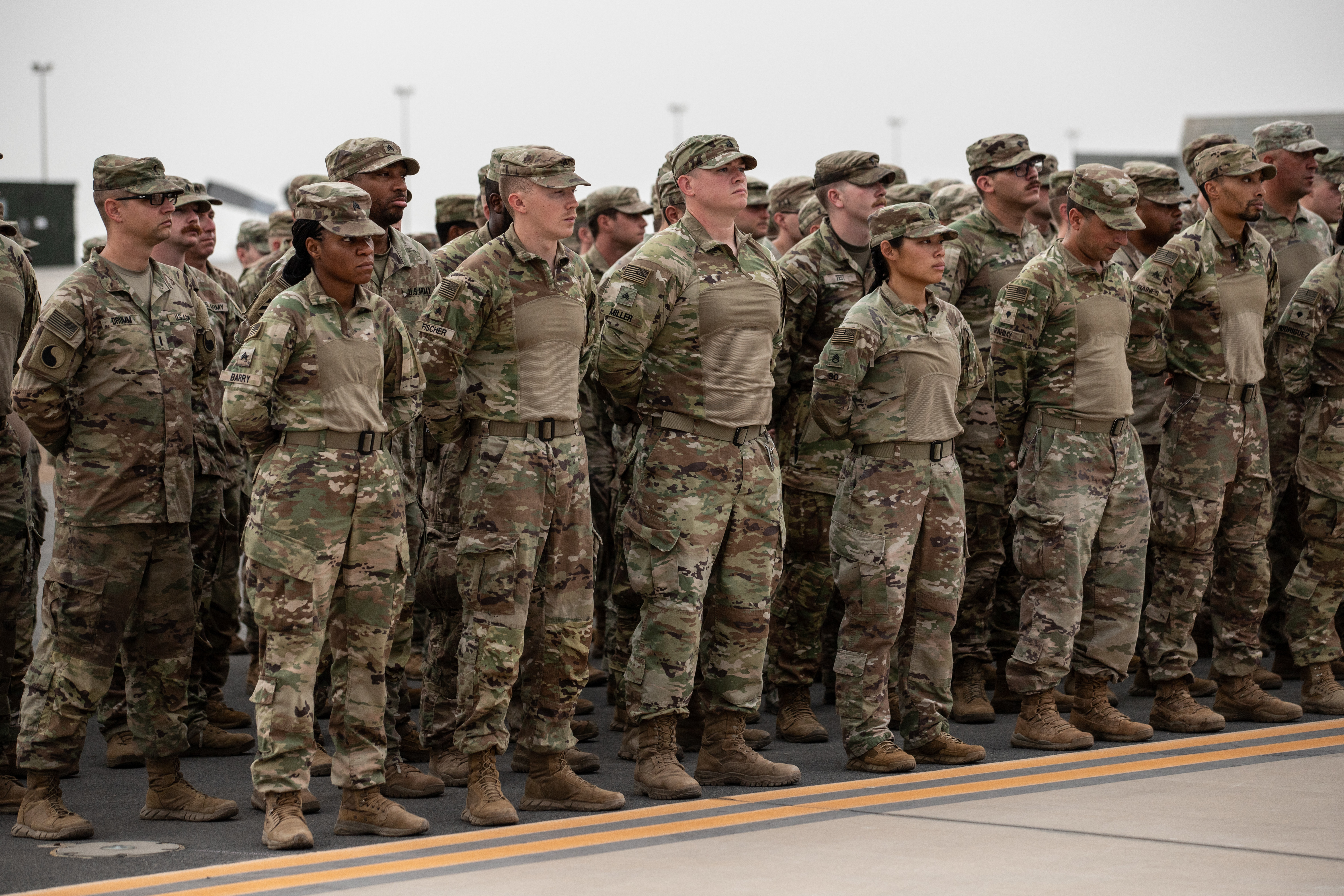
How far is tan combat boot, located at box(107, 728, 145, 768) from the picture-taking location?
24.6ft

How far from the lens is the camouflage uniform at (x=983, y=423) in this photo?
8.53 metres

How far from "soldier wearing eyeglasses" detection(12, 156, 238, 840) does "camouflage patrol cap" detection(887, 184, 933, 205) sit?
5063mm

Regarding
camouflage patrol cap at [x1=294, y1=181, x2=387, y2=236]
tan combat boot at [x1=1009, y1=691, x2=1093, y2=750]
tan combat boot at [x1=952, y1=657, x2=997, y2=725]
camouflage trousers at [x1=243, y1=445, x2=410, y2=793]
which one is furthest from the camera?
tan combat boot at [x1=952, y1=657, x2=997, y2=725]

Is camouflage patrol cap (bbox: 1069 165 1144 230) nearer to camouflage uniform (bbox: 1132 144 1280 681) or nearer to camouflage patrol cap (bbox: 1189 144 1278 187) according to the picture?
camouflage uniform (bbox: 1132 144 1280 681)

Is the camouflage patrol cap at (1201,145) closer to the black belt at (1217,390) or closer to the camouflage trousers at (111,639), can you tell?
the black belt at (1217,390)

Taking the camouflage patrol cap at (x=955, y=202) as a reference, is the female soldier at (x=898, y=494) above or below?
below

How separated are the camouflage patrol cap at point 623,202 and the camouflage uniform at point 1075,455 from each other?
107 inches

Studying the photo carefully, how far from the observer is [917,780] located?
268 inches

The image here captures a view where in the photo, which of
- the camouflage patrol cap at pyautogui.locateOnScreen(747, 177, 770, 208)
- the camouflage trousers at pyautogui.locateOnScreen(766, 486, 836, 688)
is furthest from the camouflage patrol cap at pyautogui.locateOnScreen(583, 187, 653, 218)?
the camouflage trousers at pyautogui.locateOnScreen(766, 486, 836, 688)

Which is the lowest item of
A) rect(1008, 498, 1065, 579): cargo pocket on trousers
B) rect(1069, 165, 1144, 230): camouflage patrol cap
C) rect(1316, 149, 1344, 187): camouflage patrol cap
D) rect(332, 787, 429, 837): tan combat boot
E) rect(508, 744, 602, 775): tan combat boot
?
rect(508, 744, 602, 775): tan combat boot

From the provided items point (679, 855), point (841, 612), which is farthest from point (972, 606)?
point (679, 855)

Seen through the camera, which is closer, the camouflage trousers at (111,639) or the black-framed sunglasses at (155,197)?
the camouflage trousers at (111,639)

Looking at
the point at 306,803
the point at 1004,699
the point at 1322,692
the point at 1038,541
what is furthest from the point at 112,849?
the point at 1322,692

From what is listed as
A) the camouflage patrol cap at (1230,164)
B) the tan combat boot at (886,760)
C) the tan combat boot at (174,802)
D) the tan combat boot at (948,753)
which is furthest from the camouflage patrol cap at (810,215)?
the tan combat boot at (174,802)
